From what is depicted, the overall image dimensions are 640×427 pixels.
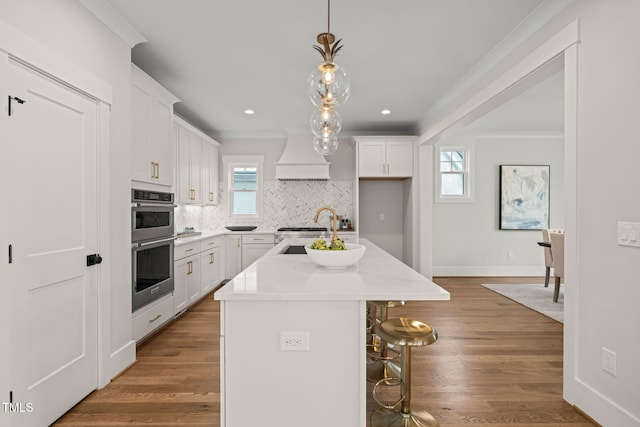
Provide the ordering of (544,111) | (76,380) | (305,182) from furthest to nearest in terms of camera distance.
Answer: (305,182) < (544,111) < (76,380)

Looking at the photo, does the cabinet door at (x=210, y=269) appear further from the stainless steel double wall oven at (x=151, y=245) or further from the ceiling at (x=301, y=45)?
the ceiling at (x=301, y=45)

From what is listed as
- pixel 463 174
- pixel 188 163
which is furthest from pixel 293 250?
pixel 463 174

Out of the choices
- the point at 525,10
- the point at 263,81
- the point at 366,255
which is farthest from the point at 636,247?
the point at 263,81

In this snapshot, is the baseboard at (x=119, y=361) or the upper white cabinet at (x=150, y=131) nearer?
the baseboard at (x=119, y=361)

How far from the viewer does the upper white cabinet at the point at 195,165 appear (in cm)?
432

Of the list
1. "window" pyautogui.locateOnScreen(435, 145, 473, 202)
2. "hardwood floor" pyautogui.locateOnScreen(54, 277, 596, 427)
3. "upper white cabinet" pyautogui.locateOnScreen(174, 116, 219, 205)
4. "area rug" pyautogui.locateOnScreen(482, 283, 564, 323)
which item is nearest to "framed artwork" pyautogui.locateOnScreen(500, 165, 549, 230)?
"window" pyautogui.locateOnScreen(435, 145, 473, 202)

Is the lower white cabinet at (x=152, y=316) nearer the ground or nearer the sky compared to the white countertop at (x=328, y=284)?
nearer the ground

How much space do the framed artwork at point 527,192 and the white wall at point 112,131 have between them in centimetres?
600

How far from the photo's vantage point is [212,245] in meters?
4.90

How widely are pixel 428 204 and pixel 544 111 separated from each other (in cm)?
Result: 207

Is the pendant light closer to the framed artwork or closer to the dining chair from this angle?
the dining chair

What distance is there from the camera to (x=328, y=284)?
1.64 metres

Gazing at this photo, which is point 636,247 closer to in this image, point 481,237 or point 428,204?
point 428,204
